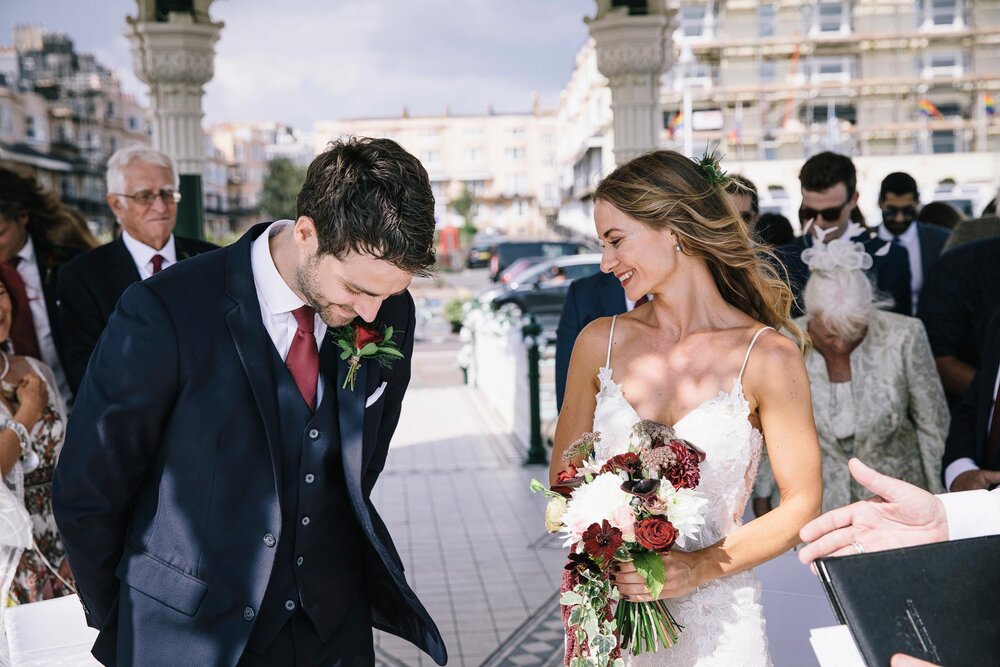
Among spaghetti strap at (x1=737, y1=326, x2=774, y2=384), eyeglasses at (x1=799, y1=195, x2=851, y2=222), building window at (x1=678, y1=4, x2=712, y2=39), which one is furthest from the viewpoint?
building window at (x1=678, y1=4, x2=712, y2=39)

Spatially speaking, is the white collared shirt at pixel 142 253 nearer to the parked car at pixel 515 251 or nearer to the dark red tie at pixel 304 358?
the dark red tie at pixel 304 358

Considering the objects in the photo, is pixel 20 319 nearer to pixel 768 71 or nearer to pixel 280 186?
pixel 768 71

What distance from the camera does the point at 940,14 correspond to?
5062 cm

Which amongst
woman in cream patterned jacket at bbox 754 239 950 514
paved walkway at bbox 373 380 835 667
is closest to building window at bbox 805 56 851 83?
paved walkway at bbox 373 380 835 667

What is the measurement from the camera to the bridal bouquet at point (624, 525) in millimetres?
2201

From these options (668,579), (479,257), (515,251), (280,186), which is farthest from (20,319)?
(280,186)

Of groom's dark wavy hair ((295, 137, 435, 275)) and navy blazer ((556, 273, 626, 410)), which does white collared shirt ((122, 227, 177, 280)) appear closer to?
navy blazer ((556, 273, 626, 410))

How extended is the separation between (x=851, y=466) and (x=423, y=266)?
3.05 feet

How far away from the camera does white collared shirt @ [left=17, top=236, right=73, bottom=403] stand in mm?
4277

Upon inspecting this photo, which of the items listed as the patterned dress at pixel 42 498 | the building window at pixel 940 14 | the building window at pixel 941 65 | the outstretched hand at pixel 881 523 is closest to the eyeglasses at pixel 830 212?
the outstretched hand at pixel 881 523

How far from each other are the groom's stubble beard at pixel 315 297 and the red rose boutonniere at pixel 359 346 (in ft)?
0.16

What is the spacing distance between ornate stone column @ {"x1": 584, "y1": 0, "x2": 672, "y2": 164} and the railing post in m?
1.58

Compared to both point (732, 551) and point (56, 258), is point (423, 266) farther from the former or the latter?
point (56, 258)

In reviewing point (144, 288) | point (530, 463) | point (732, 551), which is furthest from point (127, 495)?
point (530, 463)
